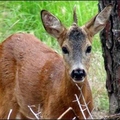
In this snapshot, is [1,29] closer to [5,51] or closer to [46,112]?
[5,51]

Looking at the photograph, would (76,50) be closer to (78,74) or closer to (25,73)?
(78,74)

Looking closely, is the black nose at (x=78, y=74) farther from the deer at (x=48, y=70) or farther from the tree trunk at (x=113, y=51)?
the tree trunk at (x=113, y=51)

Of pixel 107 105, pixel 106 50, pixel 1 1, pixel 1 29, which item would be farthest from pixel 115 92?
pixel 1 1

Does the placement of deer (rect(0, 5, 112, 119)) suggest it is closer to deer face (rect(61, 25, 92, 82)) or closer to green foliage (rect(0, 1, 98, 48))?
deer face (rect(61, 25, 92, 82))

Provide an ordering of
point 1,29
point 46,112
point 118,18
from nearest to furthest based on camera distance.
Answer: point 118,18, point 46,112, point 1,29

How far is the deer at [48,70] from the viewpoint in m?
7.69

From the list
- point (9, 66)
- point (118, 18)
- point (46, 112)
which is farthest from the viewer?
point (9, 66)

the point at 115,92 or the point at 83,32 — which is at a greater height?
the point at 83,32

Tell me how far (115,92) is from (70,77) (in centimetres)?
59

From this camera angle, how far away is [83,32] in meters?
7.75

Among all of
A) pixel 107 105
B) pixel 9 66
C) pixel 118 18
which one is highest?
pixel 118 18

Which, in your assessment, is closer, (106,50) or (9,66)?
(106,50)

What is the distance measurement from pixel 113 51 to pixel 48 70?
1.00 m

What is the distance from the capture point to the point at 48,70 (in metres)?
8.51
